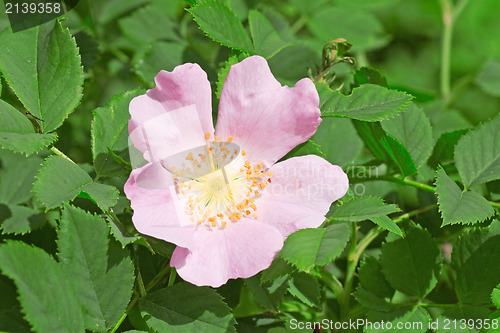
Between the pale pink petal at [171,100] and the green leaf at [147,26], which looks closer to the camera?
the pale pink petal at [171,100]

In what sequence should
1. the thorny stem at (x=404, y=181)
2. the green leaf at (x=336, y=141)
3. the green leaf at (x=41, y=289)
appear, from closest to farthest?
the green leaf at (x=41, y=289)
the thorny stem at (x=404, y=181)
the green leaf at (x=336, y=141)

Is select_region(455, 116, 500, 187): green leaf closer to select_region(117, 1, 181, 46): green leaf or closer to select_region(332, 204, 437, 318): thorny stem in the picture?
select_region(332, 204, 437, 318): thorny stem

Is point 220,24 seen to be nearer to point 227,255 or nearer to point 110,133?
point 110,133

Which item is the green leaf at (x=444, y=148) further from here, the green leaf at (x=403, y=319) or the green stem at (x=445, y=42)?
the green stem at (x=445, y=42)

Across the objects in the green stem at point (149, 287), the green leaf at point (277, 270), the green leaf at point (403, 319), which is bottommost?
the green leaf at point (403, 319)

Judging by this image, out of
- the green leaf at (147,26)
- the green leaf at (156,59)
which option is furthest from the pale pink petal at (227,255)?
the green leaf at (147,26)

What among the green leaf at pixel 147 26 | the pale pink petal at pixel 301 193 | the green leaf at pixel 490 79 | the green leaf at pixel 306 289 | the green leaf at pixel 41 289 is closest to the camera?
the green leaf at pixel 41 289

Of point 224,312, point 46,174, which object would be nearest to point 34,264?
point 46,174

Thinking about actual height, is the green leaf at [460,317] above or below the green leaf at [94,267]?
below
